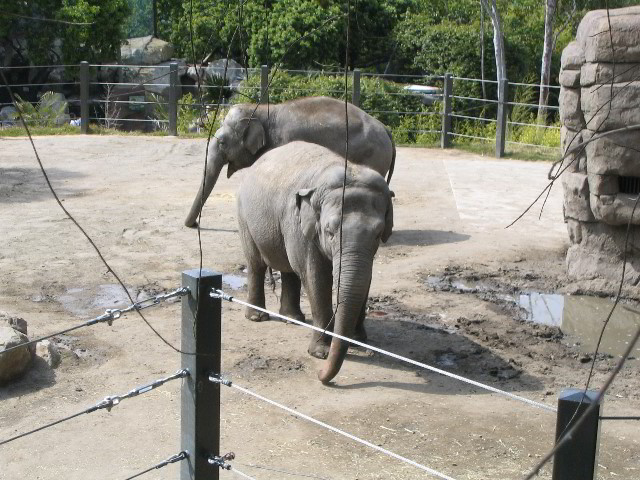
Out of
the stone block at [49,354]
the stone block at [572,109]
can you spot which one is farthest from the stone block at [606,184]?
the stone block at [49,354]

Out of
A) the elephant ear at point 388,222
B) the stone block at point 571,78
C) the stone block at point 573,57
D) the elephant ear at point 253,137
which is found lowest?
the elephant ear at point 388,222

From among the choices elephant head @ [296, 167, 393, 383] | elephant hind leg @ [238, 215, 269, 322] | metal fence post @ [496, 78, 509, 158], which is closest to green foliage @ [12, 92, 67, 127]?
metal fence post @ [496, 78, 509, 158]

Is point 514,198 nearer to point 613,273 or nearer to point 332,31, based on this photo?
point 613,273

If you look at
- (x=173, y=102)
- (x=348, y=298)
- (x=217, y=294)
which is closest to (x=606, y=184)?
(x=348, y=298)

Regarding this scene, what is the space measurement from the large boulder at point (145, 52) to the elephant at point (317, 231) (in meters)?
17.1

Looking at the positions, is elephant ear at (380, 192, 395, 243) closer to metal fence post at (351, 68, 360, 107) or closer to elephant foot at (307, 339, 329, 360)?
elephant foot at (307, 339, 329, 360)

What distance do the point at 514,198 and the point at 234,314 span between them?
5735 mm

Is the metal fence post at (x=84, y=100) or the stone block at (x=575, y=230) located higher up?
the metal fence post at (x=84, y=100)

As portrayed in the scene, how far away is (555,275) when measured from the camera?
8867 mm

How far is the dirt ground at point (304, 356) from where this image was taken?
4902mm

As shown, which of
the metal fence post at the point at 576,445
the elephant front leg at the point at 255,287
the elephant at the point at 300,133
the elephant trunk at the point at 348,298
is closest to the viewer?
the metal fence post at the point at 576,445

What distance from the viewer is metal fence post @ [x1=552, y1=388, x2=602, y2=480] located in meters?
2.04

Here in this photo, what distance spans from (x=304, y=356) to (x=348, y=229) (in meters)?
1.12

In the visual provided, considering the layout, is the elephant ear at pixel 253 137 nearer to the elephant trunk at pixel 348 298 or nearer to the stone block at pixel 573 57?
the stone block at pixel 573 57
